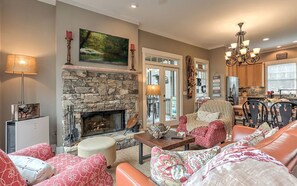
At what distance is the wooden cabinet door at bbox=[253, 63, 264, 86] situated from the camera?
6882mm

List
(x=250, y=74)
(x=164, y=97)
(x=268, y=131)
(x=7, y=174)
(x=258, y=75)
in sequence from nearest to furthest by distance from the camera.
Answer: (x=7, y=174) → (x=268, y=131) → (x=164, y=97) → (x=258, y=75) → (x=250, y=74)

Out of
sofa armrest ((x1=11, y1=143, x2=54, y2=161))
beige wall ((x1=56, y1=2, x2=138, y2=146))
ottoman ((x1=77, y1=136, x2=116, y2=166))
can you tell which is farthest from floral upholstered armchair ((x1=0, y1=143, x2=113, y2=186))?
beige wall ((x1=56, y1=2, x2=138, y2=146))

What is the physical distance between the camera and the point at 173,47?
5.34 meters

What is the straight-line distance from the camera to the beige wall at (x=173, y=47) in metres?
4.60

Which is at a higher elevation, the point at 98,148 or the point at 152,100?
the point at 152,100

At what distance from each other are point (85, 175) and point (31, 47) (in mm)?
2996

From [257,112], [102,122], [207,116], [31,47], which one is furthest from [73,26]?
[257,112]

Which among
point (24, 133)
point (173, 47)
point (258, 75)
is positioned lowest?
point (24, 133)

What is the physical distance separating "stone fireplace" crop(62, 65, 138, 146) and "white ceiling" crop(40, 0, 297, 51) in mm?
1400

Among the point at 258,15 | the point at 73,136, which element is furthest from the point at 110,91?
the point at 258,15

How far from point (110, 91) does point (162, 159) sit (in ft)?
9.61

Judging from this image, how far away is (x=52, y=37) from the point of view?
3268 millimetres

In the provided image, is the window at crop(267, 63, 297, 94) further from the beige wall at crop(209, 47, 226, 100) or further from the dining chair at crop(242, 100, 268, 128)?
the dining chair at crop(242, 100, 268, 128)

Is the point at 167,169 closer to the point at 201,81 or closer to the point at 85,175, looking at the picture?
the point at 85,175
